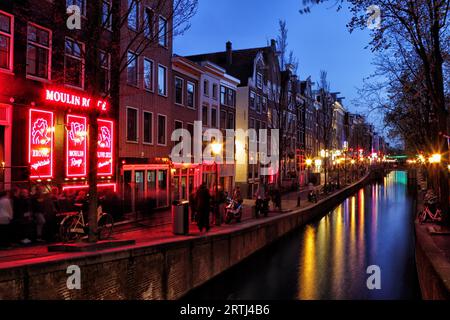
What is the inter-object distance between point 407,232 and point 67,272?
76.4ft

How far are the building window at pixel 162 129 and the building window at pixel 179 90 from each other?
2.42 m

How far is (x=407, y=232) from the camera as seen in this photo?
27.5 m

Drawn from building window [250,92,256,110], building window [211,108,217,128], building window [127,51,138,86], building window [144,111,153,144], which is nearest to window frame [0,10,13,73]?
building window [127,51,138,86]

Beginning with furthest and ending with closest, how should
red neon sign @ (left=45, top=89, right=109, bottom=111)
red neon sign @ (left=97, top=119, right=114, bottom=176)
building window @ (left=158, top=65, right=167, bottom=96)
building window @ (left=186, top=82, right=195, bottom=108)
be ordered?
building window @ (left=186, top=82, right=195, bottom=108) < building window @ (left=158, top=65, right=167, bottom=96) < red neon sign @ (left=97, top=119, right=114, bottom=176) < red neon sign @ (left=45, top=89, right=109, bottom=111)

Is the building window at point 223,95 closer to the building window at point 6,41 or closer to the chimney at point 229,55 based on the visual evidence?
the chimney at point 229,55

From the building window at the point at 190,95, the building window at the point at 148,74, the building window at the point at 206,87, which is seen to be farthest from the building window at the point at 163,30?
the building window at the point at 206,87

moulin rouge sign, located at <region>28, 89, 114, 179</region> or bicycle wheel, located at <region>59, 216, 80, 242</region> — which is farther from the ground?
moulin rouge sign, located at <region>28, 89, 114, 179</region>

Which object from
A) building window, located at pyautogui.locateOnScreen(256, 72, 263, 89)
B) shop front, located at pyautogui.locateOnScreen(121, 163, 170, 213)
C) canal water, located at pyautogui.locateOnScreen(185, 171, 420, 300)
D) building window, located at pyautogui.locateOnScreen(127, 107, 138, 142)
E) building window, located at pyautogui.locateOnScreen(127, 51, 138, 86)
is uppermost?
building window, located at pyautogui.locateOnScreen(256, 72, 263, 89)

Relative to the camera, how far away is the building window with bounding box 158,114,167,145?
2762 centimetres

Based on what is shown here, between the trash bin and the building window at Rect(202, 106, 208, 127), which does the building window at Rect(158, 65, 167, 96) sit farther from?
the trash bin

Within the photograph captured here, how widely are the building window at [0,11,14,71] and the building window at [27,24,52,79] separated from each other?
0.92 metres

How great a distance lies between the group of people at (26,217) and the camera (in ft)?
39.4

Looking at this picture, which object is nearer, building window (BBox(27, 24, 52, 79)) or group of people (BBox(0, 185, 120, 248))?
group of people (BBox(0, 185, 120, 248))

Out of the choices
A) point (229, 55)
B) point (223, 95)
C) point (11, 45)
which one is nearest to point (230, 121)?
point (223, 95)
